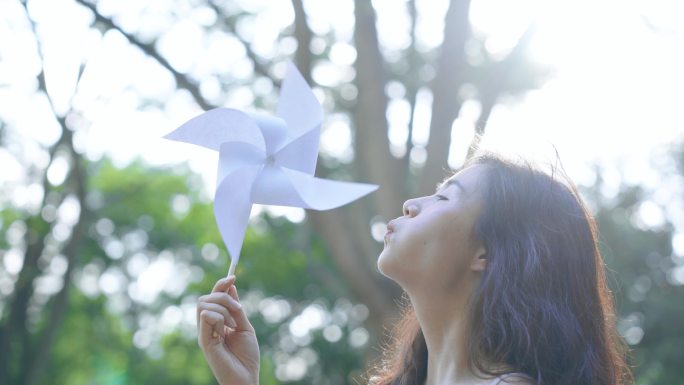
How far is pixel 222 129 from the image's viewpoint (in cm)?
262

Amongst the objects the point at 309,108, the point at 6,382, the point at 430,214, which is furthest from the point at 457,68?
the point at 6,382

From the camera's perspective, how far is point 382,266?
2320 millimetres

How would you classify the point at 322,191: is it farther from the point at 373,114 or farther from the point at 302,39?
the point at 373,114

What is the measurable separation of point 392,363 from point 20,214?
454 inches

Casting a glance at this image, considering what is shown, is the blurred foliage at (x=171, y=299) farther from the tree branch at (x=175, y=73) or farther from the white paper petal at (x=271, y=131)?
the white paper petal at (x=271, y=131)

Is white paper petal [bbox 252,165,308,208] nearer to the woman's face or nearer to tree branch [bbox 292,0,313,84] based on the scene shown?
the woman's face

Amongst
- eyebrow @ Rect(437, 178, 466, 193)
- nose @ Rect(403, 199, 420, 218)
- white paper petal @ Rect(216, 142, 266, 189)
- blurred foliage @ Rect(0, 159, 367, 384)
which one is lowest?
blurred foliage @ Rect(0, 159, 367, 384)

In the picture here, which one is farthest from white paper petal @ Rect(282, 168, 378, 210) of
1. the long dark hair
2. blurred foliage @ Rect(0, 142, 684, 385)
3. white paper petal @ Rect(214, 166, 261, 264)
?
blurred foliage @ Rect(0, 142, 684, 385)

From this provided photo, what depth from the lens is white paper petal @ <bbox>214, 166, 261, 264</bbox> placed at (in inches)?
98.7

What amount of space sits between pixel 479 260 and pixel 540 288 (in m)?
0.16

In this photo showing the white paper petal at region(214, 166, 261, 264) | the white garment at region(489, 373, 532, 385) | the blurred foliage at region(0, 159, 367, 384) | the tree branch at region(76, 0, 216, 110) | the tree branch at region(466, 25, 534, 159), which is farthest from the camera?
the blurred foliage at region(0, 159, 367, 384)

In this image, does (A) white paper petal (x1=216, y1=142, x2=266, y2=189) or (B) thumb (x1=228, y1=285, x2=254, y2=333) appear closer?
(B) thumb (x1=228, y1=285, x2=254, y2=333)

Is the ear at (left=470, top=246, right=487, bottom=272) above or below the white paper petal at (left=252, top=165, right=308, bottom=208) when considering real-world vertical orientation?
Answer: above

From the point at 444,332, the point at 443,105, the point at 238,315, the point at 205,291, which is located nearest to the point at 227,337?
the point at 238,315
